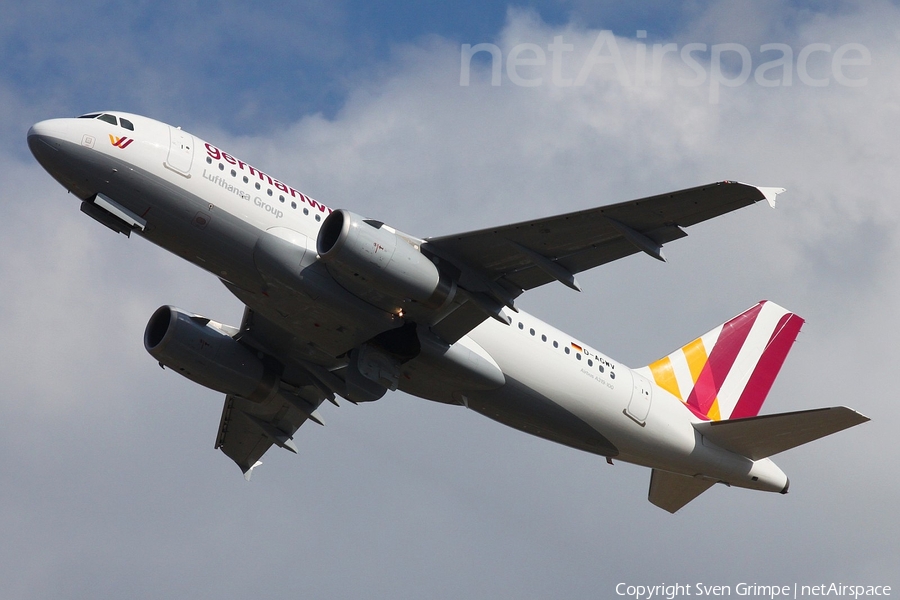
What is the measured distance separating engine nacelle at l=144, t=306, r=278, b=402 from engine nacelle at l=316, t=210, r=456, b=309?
7.36 metres

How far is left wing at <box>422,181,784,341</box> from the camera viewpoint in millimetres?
24578

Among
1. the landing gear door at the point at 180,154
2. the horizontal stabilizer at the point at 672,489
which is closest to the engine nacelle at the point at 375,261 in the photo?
the landing gear door at the point at 180,154

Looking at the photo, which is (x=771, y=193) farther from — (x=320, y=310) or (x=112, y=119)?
(x=112, y=119)

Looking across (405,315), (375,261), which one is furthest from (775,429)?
(375,261)

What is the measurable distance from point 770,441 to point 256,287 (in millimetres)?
16016

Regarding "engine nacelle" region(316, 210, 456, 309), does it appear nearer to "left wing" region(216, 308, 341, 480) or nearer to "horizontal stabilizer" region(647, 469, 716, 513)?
"left wing" region(216, 308, 341, 480)

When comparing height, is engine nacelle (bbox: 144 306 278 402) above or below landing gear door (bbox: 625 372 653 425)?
below

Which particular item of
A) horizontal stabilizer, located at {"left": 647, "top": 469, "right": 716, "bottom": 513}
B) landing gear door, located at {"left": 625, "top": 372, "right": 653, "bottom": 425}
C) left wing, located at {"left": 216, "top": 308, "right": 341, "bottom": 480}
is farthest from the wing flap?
horizontal stabilizer, located at {"left": 647, "top": 469, "right": 716, "bottom": 513}

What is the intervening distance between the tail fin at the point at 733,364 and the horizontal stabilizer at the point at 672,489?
7.33 ft

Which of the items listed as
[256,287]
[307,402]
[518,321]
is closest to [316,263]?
[256,287]

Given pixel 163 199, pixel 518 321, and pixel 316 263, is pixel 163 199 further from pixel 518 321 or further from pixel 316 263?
pixel 518 321

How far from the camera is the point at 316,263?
27.0m

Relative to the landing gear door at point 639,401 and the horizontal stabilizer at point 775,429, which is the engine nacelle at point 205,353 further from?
the horizontal stabilizer at point 775,429

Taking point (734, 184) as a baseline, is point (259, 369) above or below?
below
